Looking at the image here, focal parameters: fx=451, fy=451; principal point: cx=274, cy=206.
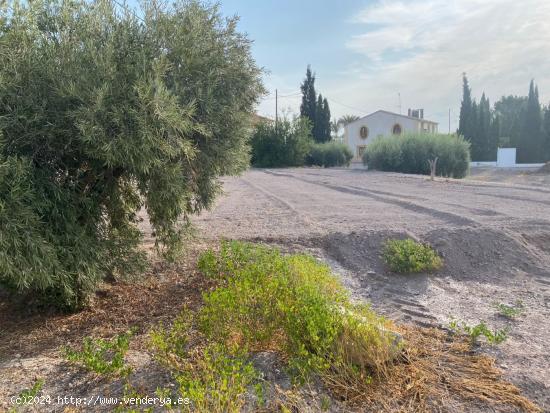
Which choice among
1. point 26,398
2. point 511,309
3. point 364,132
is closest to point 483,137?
point 364,132

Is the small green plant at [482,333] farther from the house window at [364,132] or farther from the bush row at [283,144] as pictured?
the house window at [364,132]

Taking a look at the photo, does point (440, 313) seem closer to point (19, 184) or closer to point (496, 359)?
point (496, 359)

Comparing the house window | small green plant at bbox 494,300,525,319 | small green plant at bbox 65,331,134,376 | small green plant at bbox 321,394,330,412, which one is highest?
the house window

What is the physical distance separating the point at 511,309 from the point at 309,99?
4986 cm

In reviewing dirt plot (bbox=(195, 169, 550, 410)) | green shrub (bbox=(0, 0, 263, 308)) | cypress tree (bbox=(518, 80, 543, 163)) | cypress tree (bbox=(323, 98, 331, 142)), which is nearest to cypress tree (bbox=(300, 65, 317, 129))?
cypress tree (bbox=(323, 98, 331, 142))

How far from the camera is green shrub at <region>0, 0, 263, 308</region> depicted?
3.48 meters

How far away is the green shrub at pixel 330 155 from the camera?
150ft

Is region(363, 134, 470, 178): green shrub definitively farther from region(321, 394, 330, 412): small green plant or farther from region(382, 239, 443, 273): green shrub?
region(321, 394, 330, 412): small green plant

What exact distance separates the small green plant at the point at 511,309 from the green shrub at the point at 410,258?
1102 mm

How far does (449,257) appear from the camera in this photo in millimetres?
6188

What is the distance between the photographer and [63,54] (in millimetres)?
3832

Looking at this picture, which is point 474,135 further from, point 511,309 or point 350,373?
point 350,373

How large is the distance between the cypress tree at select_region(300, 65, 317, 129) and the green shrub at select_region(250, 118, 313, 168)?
8.71 metres

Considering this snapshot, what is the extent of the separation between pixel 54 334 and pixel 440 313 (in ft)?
11.9
